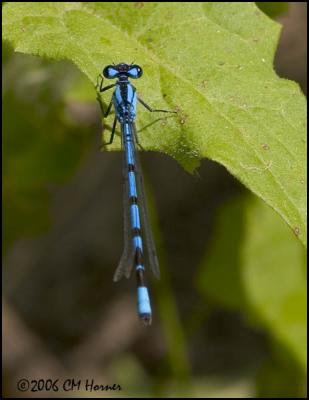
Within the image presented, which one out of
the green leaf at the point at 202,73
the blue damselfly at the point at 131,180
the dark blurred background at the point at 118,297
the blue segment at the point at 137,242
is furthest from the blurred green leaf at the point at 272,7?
the dark blurred background at the point at 118,297

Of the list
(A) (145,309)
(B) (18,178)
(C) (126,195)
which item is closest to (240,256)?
(B) (18,178)

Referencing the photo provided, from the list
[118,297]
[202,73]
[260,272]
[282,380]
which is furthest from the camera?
[118,297]

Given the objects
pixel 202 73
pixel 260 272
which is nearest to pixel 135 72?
pixel 202 73

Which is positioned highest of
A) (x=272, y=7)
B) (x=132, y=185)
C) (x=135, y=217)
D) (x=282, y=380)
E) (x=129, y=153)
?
(x=272, y=7)

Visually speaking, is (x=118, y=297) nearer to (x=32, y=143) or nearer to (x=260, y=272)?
(x=260, y=272)

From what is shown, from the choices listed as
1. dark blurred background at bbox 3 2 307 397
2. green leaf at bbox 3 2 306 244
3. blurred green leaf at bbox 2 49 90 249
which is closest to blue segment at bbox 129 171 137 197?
green leaf at bbox 3 2 306 244
